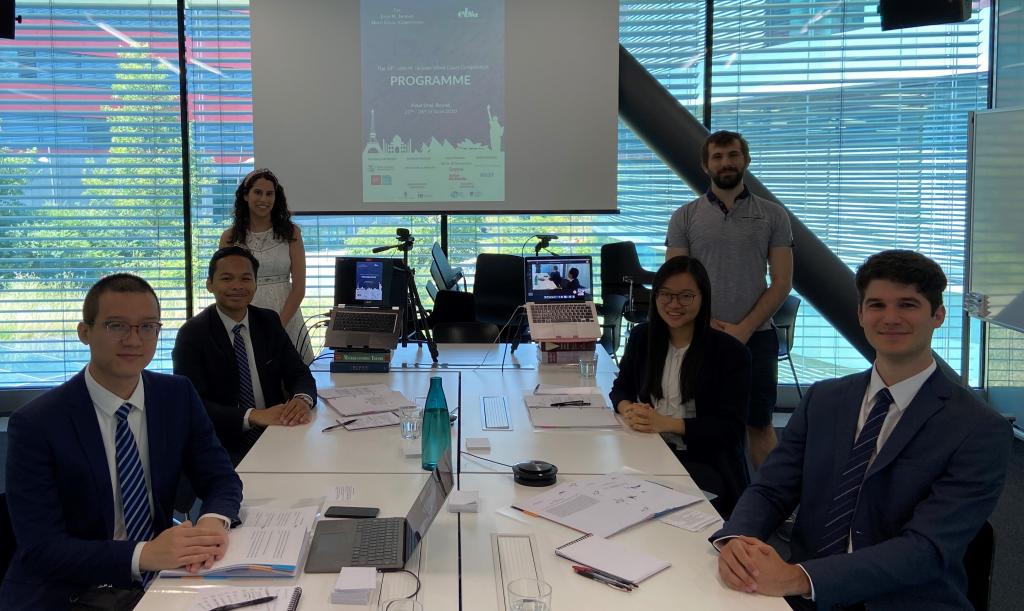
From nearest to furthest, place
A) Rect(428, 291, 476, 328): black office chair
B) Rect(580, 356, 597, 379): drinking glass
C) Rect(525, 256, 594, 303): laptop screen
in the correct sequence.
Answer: Rect(580, 356, 597, 379): drinking glass → Rect(525, 256, 594, 303): laptop screen → Rect(428, 291, 476, 328): black office chair

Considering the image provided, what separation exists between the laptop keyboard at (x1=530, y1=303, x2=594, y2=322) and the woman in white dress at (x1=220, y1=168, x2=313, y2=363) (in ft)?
3.80

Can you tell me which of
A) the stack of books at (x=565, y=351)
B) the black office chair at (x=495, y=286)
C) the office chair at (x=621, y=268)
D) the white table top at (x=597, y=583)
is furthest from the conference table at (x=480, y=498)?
the black office chair at (x=495, y=286)

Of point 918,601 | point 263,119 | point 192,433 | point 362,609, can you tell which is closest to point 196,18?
point 263,119

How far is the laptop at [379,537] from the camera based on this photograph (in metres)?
1.70

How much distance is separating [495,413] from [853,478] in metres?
1.36

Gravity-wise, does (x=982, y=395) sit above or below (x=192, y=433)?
below

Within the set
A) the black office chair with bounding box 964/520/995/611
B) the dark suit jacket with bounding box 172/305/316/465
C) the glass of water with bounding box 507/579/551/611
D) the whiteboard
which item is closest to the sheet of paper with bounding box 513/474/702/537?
the glass of water with bounding box 507/579/551/611

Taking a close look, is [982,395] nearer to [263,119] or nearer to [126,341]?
[263,119]

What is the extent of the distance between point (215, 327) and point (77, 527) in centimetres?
128

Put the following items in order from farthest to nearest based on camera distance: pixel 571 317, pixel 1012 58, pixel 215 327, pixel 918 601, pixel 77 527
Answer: pixel 1012 58 → pixel 571 317 → pixel 215 327 → pixel 77 527 → pixel 918 601

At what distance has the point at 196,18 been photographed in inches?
228

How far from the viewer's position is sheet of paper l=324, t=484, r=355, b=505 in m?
2.09

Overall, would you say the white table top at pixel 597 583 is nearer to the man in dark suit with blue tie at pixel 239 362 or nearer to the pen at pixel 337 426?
the pen at pixel 337 426

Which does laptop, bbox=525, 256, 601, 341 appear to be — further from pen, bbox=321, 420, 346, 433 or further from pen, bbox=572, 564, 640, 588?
pen, bbox=572, 564, 640, 588
